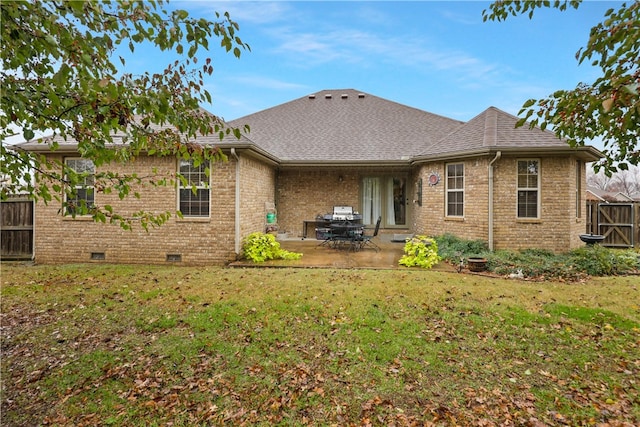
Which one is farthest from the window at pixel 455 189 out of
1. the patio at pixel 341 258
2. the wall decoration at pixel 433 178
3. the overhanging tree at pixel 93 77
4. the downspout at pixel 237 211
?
the overhanging tree at pixel 93 77

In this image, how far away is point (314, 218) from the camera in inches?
525

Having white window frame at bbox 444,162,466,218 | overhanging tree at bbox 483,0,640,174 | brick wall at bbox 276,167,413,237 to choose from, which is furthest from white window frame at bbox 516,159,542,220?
overhanging tree at bbox 483,0,640,174

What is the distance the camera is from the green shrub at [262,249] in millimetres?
8824

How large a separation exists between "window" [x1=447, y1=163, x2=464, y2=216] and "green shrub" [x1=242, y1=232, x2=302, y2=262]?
525 centimetres

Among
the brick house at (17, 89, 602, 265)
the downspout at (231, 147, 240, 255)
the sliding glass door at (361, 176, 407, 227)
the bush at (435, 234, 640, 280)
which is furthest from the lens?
the sliding glass door at (361, 176, 407, 227)

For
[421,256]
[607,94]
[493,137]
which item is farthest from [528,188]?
[607,94]

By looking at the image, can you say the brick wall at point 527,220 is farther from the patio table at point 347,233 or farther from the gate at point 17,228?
the gate at point 17,228

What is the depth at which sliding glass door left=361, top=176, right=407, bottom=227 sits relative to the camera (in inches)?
535

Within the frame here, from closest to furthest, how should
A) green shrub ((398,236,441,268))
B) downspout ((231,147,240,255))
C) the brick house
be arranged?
green shrub ((398,236,441,268)) < downspout ((231,147,240,255)) < the brick house

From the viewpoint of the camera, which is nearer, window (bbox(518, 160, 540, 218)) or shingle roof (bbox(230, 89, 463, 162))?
window (bbox(518, 160, 540, 218))

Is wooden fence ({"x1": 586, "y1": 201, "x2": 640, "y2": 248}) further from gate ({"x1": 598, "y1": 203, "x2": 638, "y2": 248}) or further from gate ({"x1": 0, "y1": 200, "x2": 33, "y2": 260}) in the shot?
gate ({"x1": 0, "y1": 200, "x2": 33, "y2": 260})

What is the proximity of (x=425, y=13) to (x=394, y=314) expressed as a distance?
7.49 metres

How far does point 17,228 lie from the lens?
9586 mm

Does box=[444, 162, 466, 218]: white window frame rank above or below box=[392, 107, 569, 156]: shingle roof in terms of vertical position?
below
